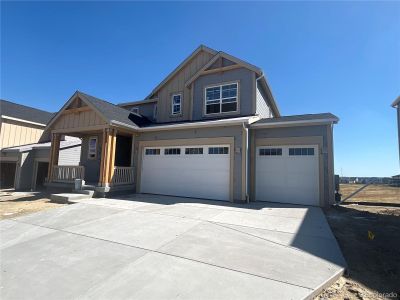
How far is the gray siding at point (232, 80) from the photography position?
12.7m

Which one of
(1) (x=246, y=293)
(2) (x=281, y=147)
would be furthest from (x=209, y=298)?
(2) (x=281, y=147)

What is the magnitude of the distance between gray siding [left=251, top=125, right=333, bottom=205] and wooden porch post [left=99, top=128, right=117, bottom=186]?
7.11 metres

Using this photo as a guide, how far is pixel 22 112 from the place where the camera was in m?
21.2

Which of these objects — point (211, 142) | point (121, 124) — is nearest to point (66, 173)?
point (121, 124)

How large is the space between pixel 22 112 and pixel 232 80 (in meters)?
19.4

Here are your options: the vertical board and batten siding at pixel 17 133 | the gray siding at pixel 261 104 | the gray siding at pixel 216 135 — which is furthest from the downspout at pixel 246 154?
the vertical board and batten siding at pixel 17 133

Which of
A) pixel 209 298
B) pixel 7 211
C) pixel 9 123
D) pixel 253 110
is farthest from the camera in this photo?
pixel 9 123

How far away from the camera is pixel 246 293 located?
3189 mm

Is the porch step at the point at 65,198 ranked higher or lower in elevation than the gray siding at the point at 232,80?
lower

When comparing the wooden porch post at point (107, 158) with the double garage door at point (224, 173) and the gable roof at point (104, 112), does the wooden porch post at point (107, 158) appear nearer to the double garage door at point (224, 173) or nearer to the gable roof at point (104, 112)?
the gable roof at point (104, 112)

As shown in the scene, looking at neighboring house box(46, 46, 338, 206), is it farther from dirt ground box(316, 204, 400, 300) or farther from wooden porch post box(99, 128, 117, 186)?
dirt ground box(316, 204, 400, 300)

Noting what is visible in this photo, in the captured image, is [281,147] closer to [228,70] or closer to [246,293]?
[228,70]

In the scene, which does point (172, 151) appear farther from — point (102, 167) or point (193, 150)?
point (102, 167)

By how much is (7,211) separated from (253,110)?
11406mm
